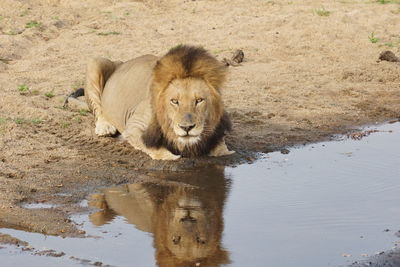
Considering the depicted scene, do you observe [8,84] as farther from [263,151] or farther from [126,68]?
[263,151]

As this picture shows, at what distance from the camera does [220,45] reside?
11578mm

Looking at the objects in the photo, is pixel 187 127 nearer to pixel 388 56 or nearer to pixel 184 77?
pixel 184 77

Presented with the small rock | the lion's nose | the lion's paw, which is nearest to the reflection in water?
the lion's nose

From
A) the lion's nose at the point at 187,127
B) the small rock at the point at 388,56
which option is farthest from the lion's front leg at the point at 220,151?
the small rock at the point at 388,56

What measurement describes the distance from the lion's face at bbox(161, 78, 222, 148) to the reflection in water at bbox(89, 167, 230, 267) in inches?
11.9

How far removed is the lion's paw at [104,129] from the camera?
7727 mm

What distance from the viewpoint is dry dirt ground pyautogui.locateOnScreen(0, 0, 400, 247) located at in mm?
6551

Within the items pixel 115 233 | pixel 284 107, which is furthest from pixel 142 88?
pixel 115 233

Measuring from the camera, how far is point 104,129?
7.74m

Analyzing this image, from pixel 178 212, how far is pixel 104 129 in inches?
89.5

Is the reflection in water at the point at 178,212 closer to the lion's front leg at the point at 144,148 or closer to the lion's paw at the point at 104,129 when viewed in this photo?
the lion's front leg at the point at 144,148

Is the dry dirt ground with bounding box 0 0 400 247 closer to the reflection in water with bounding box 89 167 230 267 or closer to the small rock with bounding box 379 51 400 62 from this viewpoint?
the small rock with bounding box 379 51 400 62

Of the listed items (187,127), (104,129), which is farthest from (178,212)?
(104,129)

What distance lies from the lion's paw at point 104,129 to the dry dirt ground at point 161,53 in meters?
0.08
